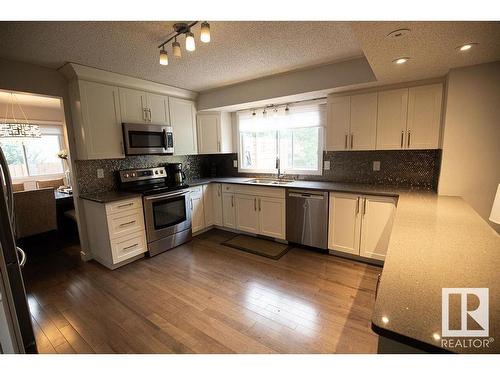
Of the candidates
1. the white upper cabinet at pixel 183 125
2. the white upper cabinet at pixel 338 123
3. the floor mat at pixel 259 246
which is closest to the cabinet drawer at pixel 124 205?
the white upper cabinet at pixel 183 125

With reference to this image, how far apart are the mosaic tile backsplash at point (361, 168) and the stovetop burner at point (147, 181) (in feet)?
0.42

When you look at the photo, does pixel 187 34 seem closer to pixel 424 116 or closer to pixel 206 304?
pixel 206 304

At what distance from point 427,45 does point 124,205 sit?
3.27m

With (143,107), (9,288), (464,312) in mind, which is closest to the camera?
(464,312)

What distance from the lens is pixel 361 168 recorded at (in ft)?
10.4

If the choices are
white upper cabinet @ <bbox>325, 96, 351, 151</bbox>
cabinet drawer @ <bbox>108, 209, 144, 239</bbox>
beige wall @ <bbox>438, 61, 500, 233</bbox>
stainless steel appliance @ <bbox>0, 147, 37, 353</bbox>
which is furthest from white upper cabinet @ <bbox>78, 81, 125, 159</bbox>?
beige wall @ <bbox>438, 61, 500, 233</bbox>

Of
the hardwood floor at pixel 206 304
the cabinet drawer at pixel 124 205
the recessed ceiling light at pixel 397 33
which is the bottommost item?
the hardwood floor at pixel 206 304

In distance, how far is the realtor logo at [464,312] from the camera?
68 cm

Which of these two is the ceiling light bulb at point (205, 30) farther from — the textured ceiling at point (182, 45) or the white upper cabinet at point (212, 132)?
the white upper cabinet at point (212, 132)

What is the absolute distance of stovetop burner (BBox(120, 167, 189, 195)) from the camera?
317 cm

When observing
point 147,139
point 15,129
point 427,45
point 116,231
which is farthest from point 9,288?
point 15,129

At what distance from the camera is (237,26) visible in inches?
72.5

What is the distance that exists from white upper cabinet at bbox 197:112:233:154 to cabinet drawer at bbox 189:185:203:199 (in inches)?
28.7
